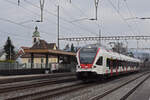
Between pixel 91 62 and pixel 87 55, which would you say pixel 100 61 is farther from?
pixel 87 55

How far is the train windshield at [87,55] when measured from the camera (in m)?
22.5

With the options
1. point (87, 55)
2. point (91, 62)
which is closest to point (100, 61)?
point (91, 62)

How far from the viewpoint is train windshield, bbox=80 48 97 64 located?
888 inches

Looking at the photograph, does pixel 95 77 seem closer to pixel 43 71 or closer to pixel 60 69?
pixel 43 71

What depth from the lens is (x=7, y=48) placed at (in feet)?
346

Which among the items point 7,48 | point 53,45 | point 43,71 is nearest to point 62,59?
point 43,71

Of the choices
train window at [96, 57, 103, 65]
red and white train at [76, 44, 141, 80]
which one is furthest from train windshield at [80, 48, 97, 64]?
train window at [96, 57, 103, 65]

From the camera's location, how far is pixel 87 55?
22859 mm

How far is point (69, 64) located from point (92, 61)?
106ft

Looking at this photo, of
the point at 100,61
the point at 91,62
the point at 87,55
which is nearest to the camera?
the point at 91,62

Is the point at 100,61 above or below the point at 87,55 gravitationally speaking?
below

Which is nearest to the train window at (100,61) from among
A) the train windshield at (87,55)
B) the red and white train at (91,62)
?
the red and white train at (91,62)

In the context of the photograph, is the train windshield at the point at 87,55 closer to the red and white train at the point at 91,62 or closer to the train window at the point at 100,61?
the red and white train at the point at 91,62

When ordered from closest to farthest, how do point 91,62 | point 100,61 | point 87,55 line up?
point 91,62
point 87,55
point 100,61
